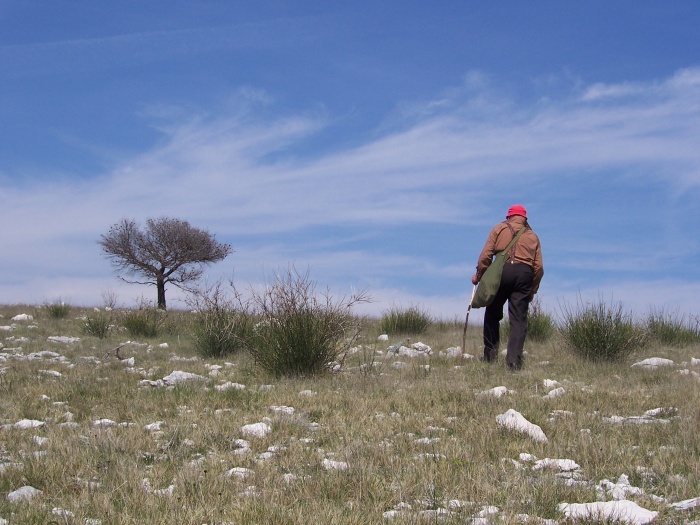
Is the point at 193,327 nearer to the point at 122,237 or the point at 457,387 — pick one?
the point at 457,387

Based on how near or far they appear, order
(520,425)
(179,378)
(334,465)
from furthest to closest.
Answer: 1. (179,378)
2. (520,425)
3. (334,465)

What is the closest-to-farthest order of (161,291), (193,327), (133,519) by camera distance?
(133,519) < (193,327) < (161,291)

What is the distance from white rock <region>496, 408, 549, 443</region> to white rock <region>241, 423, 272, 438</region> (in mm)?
1559

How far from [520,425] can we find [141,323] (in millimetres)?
10482

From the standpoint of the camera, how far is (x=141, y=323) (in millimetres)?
13523

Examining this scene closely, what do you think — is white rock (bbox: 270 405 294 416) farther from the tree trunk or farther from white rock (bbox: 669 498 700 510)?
the tree trunk

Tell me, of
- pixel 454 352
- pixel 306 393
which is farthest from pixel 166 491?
pixel 454 352

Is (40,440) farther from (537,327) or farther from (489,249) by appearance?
(537,327)

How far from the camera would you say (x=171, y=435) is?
433cm

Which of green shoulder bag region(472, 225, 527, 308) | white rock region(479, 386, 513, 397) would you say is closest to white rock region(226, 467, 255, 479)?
A: white rock region(479, 386, 513, 397)

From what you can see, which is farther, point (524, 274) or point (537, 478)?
point (524, 274)

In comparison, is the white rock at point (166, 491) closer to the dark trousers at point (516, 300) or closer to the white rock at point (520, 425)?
the white rock at point (520, 425)

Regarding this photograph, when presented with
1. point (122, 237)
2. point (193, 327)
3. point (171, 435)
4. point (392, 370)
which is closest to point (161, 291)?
point (122, 237)

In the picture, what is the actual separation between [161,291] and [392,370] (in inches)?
1103
